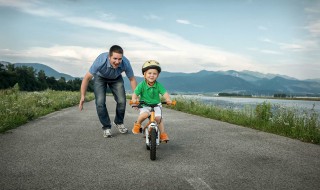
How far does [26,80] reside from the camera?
111 metres

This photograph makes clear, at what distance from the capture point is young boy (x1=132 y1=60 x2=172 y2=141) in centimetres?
568

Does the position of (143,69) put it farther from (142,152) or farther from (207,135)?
(207,135)

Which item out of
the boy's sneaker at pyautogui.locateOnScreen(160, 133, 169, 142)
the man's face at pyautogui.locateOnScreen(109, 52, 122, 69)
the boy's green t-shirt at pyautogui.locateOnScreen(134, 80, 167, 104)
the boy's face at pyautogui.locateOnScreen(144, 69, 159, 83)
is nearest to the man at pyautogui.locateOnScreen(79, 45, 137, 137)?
the man's face at pyautogui.locateOnScreen(109, 52, 122, 69)

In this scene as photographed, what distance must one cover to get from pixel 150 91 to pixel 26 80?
380 feet

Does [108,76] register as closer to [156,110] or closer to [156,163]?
[156,110]

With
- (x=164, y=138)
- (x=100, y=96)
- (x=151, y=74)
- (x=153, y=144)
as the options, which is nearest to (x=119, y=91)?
(x=100, y=96)

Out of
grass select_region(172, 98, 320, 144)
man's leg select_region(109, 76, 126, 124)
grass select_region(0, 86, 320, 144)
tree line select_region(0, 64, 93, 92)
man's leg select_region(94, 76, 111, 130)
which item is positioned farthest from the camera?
tree line select_region(0, 64, 93, 92)

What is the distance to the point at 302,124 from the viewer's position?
8.45 metres

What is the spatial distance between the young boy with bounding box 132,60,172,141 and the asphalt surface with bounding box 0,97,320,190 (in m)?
0.55

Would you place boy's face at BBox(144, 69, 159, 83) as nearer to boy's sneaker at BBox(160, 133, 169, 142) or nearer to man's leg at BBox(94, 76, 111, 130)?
boy's sneaker at BBox(160, 133, 169, 142)

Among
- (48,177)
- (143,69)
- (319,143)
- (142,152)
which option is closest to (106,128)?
(142,152)

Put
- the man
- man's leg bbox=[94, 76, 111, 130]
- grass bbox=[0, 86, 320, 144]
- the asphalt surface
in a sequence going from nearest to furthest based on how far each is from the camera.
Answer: the asphalt surface < the man < man's leg bbox=[94, 76, 111, 130] < grass bbox=[0, 86, 320, 144]

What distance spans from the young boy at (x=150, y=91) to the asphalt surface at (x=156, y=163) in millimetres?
552

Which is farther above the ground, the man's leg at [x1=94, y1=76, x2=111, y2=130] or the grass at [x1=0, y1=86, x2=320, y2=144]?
the man's leg at [x1=94, y1=76, x2=111, y2=130]
